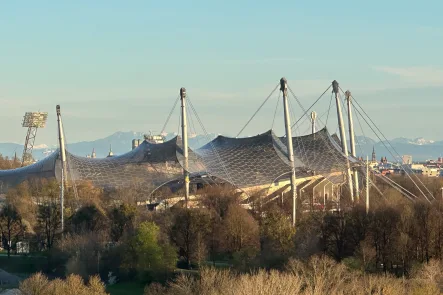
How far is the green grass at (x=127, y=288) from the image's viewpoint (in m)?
40.3

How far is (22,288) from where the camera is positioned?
116ft

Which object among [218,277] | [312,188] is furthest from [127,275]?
[312,188]

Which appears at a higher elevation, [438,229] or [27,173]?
[27,173]

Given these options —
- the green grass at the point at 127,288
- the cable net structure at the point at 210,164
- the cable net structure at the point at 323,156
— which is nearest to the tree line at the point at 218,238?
the green grass at the point at 127,288

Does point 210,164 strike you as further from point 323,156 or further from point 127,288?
point 127,288

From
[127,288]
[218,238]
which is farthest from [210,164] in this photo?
[127,288]

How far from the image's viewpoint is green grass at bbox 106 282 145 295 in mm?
40281

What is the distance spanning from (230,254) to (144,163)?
2884cm

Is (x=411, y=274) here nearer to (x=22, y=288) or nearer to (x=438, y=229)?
(x=438, y=229)

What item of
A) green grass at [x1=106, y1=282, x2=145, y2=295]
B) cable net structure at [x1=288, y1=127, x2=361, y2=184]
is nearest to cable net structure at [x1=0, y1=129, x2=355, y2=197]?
cable net structure at [x1=288, y1=127, x2=361, y2=184]

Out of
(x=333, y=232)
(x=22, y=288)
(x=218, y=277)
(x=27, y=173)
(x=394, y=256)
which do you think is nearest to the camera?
(x=218, y=277)

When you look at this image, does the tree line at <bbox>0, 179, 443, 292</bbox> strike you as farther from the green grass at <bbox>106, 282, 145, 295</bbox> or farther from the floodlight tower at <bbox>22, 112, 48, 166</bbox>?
the floodlight tower at <bbox>22, 112, 48, 166</bbox>

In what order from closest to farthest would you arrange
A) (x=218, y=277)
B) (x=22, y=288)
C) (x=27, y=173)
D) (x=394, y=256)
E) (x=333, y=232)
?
1. (x=218, y=277)
2. (x=22, y=288)
3. (x=394, y=256)
4. (x=333, y=232)
5. (x=27, y=173)

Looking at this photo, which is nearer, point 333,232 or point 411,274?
point 411,274
